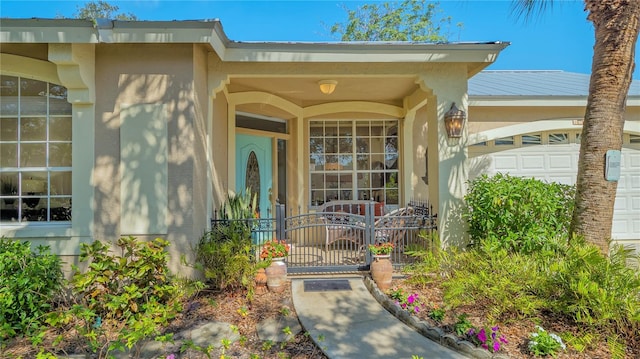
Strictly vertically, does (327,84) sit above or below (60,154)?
above

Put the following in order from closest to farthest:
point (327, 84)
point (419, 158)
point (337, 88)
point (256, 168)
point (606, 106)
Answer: point (606, 106), point (327, 84), point (337, 88), point (256, 168), point (419, 158)

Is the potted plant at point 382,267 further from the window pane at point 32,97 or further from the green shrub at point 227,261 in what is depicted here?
the window pane at point 32,97

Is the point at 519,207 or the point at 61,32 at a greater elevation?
the point at 61,32

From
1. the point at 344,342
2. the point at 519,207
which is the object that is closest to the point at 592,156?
the point at 519,207

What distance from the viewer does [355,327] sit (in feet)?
12.0

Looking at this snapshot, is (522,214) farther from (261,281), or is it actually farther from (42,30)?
(42,30)

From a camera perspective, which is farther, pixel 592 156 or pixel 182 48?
pixel 182 48

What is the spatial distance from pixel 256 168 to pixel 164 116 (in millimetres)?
2979

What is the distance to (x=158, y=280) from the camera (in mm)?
4105

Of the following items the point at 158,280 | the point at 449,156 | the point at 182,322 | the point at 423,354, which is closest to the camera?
the point at 423,354

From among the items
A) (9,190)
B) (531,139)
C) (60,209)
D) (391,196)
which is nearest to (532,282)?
(391,196)

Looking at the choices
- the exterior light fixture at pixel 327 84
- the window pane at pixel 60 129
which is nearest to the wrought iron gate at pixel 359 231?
the exterior light fixture at pixel 327 84

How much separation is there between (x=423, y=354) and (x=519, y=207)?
2471mm

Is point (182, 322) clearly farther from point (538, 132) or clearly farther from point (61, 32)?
point (538, 132)
